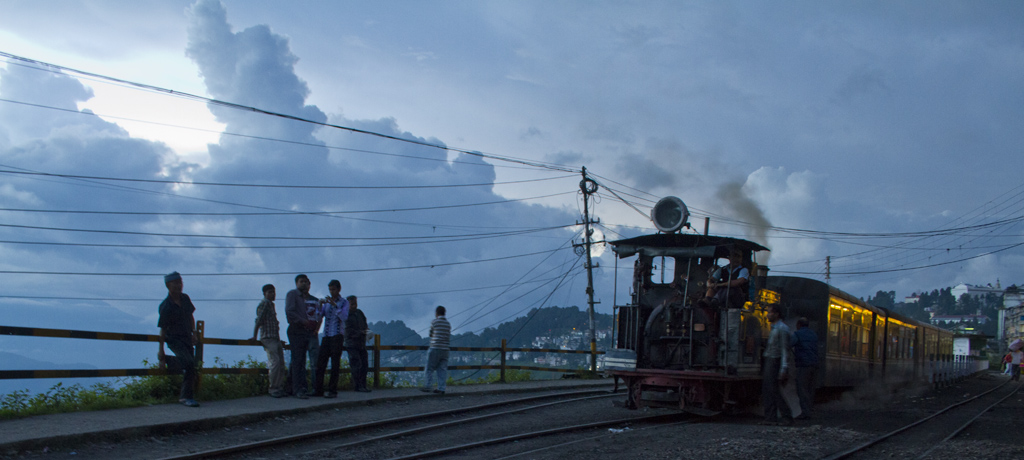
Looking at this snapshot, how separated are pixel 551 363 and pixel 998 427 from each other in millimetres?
14298

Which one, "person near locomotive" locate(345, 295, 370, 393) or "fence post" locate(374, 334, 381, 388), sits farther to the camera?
"fence post" locate(374, 334, 381, 388)

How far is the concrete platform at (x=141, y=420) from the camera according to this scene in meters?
7.05

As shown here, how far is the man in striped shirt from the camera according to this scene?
43.2 ft

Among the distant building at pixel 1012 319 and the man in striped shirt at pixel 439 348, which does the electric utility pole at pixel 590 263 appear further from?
the distant building at pixel 1012 319

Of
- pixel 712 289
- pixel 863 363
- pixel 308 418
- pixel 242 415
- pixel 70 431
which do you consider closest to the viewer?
pixel 70 431

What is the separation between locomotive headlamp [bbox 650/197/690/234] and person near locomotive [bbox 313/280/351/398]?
19.2 feet

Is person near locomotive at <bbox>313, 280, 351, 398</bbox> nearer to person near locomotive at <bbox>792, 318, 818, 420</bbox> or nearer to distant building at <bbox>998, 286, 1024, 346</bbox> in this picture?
person near locomotive at <bbox>792, 318, 818, 420</bbox>

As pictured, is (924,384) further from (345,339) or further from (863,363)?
(345,339)

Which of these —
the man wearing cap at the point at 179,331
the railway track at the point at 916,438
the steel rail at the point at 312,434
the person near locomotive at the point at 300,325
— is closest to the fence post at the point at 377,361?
the person near locomotive at the point at 300,325

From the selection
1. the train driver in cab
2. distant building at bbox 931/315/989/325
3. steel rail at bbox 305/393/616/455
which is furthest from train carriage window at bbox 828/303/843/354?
distant building at bbox 931/315/989/325

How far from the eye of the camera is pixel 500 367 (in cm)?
1752

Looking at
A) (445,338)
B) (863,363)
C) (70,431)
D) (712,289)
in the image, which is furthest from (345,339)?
(863,363)

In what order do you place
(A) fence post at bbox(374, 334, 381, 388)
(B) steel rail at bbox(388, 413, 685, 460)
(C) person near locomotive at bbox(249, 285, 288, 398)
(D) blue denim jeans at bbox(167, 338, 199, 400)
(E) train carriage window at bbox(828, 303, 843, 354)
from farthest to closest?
(E) train carriage window at bbox(828, 303, 843, 354), (A) fence post at bbox(374, 334, 381, 388), (C) person near locomotive at bbox(249, 285, 288, 398), (D) blue denim jeans at bbox(167, 338, 199, 400), (B) steel rail at bbox(388, 413, 685, 460)

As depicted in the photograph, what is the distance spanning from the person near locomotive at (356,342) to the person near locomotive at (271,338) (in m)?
1.38
